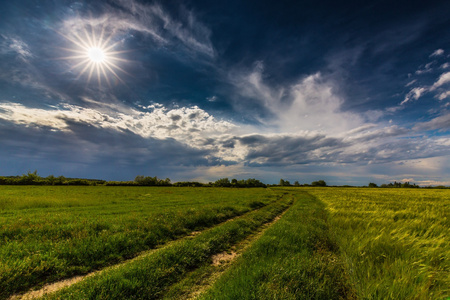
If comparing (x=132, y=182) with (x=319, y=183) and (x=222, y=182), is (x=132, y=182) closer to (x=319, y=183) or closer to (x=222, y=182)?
(x=222, y=182)

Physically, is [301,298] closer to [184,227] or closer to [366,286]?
[366,286]

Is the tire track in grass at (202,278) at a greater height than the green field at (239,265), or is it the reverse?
the green field at (239,265)

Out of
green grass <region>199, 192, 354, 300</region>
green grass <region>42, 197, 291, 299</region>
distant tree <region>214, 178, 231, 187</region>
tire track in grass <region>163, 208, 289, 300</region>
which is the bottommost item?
tire track in grass <region>163, 208, 289, 300</region>

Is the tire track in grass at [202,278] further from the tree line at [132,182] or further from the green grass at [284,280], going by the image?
the tree line at [132,182]

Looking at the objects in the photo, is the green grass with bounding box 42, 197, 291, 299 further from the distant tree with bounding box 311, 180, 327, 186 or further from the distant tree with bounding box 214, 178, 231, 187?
the distant tree with bounding box 311, 180, 327, 186

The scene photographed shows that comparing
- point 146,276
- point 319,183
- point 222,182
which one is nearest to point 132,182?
point 222,182

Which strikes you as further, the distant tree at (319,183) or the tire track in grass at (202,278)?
the distant tree at (319,183)

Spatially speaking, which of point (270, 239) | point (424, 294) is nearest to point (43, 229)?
point (270, 239)

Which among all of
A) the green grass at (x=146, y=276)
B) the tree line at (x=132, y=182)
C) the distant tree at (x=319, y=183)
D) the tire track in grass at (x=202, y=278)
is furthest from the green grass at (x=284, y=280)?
the distant tree at (x=319, y=183)

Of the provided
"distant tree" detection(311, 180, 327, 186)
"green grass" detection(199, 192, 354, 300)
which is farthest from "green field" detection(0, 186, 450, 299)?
"distant tree" detection(311, 180, 327, 186)

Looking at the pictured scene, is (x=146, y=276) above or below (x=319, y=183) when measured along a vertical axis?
below

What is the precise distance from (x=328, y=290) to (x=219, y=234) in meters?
6.36

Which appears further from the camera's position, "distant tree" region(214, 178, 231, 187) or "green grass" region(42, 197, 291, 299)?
"distant tree" region(214, 178, 231, 187)

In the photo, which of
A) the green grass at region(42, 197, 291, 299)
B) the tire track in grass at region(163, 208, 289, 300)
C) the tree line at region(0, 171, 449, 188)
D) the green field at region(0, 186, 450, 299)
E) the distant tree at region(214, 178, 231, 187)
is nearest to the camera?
the green field at region(0, 186, 450, 299)
